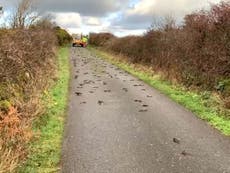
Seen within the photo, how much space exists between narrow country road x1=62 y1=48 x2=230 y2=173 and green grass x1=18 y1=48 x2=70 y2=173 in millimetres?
202

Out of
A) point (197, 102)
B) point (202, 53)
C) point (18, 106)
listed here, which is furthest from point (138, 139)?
point (202, 53)

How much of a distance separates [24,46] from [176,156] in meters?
8.63

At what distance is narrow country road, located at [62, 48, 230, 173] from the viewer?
26.3ft

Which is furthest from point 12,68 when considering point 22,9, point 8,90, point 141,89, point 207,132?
point 22,9

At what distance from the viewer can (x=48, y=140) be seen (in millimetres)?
9617

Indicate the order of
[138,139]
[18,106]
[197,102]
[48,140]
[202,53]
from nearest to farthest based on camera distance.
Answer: [48,140] → [138,139] → [18,106] → [197,102] → [202,53]

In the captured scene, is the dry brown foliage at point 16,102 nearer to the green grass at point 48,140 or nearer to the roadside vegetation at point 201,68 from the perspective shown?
the green grass at point 48,140

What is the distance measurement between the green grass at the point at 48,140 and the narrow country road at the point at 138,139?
0.20 meters

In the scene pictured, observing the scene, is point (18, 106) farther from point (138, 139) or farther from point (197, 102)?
point (197, 102)

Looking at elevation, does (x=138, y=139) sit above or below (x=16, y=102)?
below

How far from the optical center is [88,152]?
8.86 meters

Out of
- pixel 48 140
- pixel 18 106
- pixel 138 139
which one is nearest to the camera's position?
pixel 48 140

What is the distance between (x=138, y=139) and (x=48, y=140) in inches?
75.8

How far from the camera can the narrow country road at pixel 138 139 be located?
803cm
